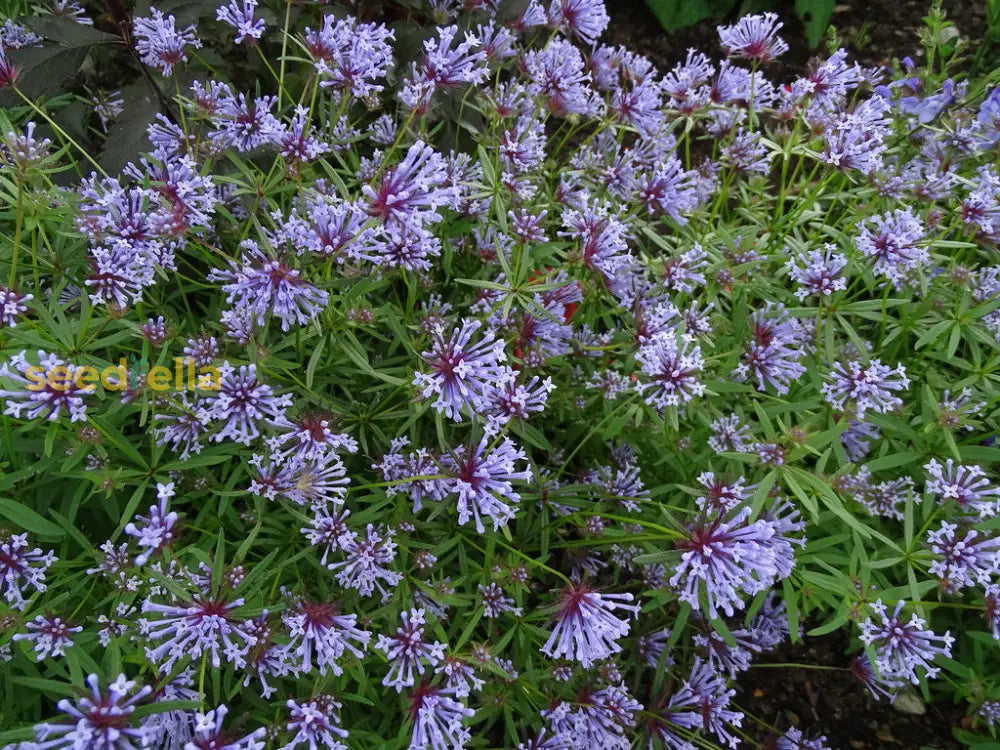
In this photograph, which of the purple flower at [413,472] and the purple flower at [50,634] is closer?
the purple flower at [50,634]

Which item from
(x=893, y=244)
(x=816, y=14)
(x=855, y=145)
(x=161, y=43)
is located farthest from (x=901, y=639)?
(x=816, y=14)

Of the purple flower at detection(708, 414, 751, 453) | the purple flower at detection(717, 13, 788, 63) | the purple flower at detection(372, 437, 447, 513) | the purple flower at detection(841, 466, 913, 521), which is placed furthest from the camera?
the purple flower at detection(717, 13, 788, 63)

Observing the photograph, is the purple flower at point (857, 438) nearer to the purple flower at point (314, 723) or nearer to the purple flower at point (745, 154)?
the purple flower at point (745, 154)

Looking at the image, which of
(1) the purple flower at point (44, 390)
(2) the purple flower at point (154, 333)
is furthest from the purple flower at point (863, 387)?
(1) the purple flower at point (44, 390)

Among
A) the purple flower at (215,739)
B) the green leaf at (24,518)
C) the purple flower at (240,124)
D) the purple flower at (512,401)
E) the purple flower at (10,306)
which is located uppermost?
the purple flower at (240,124)

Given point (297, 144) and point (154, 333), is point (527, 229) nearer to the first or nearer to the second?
point (297, 144)

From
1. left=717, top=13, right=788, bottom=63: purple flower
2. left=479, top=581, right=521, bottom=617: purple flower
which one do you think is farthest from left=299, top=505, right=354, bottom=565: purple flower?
left=717, top=13, right=788, bottom=63: purple flower

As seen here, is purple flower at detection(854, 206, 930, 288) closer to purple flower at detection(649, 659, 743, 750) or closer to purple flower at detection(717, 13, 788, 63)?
purple flower at detection(717, 13, 788, 63)
